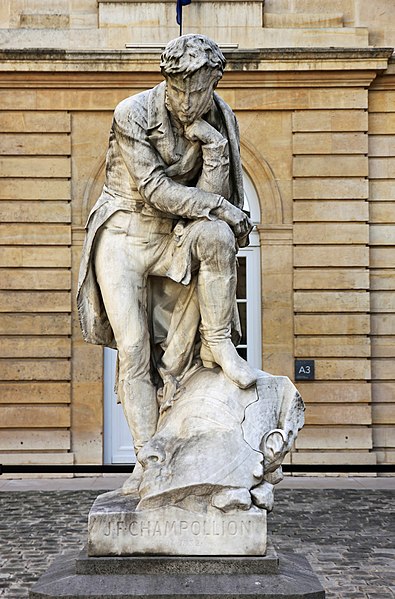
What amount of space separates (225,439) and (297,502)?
532 centimetres

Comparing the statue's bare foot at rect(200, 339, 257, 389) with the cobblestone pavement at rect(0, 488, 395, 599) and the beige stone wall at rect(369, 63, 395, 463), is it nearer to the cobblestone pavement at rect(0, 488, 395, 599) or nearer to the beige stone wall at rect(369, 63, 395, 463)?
the cobblestone pavement at rect(0, 488, 395, 599)

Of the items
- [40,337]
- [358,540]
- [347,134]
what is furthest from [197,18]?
[358,540]

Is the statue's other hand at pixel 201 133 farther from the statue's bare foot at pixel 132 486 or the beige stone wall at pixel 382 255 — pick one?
the beige stone wall at pixel 382 255

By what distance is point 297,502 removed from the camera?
336 inches

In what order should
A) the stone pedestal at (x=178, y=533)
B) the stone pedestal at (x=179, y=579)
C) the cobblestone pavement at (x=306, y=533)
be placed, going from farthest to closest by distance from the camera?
the cobblestone pavement at (x=306, y=533)
the stone pedestal at (x=178, y=533)
the stone pedestal at (x=179, y=579)

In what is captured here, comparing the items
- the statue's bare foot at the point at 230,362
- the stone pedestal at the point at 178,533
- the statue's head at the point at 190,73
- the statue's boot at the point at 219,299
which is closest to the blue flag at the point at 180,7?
the statue's head at the point at 190,73

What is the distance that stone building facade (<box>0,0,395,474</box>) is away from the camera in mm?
10742

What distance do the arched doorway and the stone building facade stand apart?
0.11 metres

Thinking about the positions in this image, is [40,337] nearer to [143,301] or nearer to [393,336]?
[393,336]

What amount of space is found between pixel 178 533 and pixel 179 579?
0.57 feet

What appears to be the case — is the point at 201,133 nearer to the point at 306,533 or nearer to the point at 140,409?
the point at 140,409

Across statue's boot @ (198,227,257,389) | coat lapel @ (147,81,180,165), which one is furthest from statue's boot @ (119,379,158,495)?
coat lapel @ (147,81,180,165)

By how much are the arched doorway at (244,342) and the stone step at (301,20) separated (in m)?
2.04

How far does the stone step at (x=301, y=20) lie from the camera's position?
442 inches
